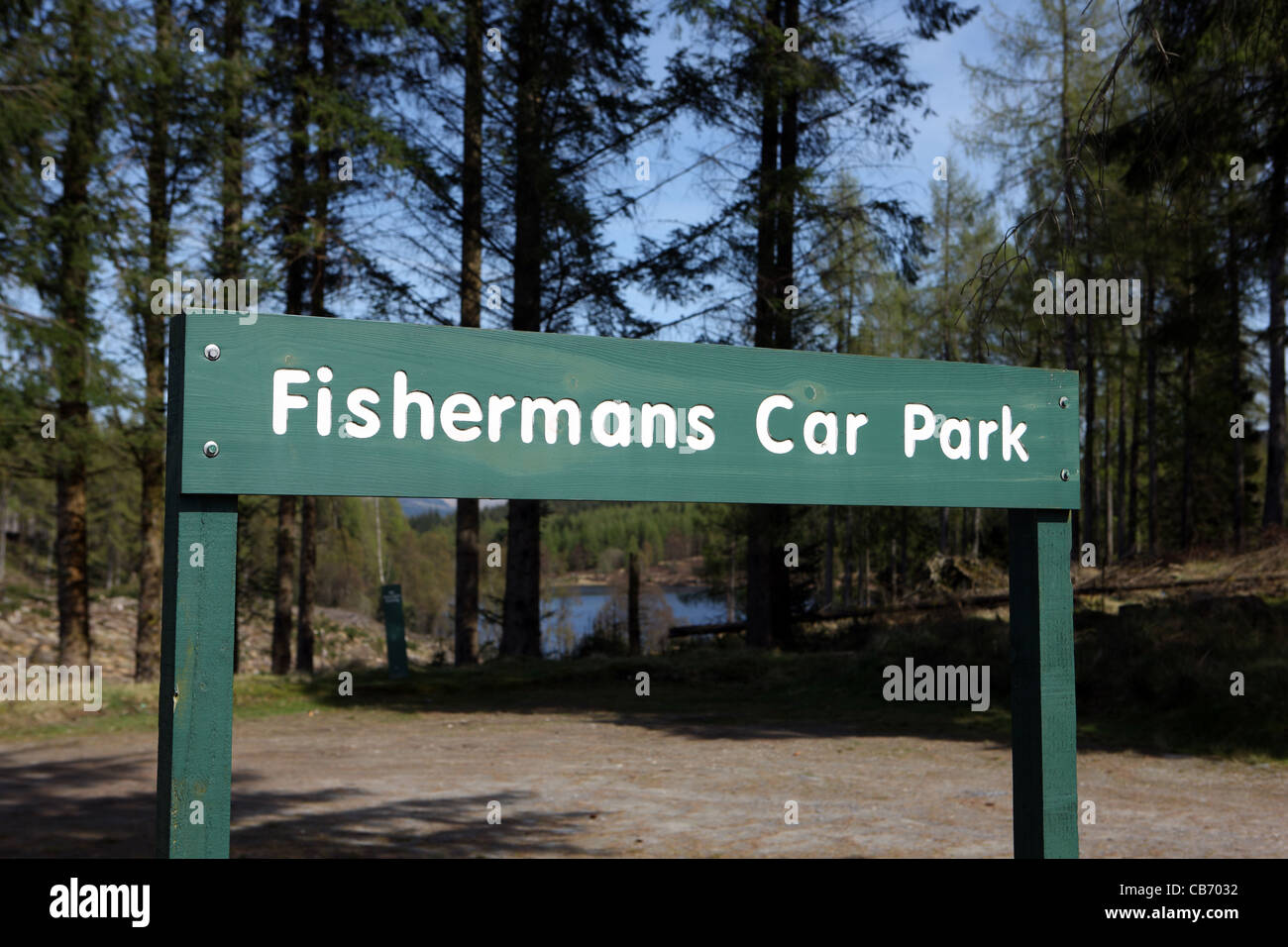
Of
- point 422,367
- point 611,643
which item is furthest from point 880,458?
point 611,643

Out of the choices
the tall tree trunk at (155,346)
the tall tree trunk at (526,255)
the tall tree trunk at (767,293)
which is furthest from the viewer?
the tall tree trunk at (767,293)

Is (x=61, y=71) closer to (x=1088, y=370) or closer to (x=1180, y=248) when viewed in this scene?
(x=1180, y=248)

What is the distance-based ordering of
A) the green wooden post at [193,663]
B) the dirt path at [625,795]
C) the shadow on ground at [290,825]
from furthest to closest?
the dirt path at [625,795]
the shadow on ground at [290,825]
the green wooden post at [193,663]

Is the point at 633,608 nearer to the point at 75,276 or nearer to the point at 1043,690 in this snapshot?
the point at 75,276

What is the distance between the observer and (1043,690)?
2461 mm

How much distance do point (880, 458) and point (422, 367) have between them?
98 cm

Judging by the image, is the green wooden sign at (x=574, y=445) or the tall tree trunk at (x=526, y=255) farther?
the tall tree trunk at (x=526, y=255)

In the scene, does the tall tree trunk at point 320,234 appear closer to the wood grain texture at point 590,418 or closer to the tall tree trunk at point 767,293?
the tall tree trunk at point 767,293

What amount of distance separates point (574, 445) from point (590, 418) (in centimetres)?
7

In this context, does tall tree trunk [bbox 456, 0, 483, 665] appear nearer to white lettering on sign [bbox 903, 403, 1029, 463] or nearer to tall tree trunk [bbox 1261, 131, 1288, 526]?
tall tree trunk [bbox 1261, 131, 1288, 526]

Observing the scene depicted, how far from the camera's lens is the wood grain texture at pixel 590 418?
6.59 feet

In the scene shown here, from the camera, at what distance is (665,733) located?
11352 mm

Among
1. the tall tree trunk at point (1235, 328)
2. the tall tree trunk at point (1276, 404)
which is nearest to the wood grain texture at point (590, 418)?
the tall tree trunk at point (1235, 328)

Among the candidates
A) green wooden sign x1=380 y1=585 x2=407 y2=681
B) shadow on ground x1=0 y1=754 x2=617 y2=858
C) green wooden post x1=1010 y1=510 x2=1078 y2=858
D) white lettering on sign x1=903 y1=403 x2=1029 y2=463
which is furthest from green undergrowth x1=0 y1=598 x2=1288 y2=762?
white lettering on sign x1=903 y1=403 x2=1029 y2=463
